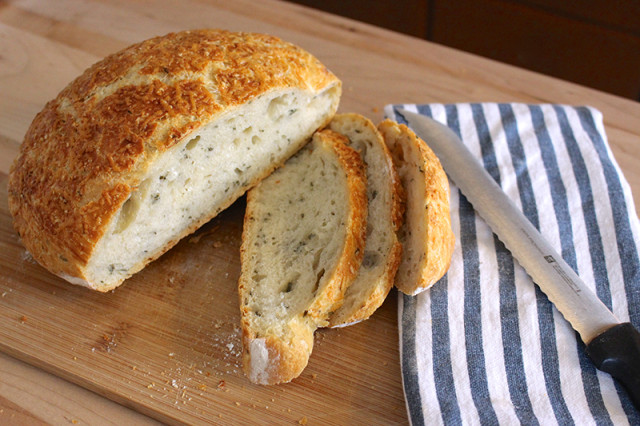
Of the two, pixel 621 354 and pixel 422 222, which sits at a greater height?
pixel 422 222

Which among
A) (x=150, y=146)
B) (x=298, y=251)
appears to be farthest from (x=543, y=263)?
Result: (x=150, y=146)

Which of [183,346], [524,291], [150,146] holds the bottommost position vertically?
[183,346]

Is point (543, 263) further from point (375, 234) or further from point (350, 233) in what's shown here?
point (350, 233)

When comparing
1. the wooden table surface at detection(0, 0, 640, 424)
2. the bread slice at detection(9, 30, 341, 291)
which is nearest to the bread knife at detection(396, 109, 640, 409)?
the wooden table surface at detection(0, 0, 640, 424)

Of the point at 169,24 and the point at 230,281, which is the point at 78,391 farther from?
the point at 169,24

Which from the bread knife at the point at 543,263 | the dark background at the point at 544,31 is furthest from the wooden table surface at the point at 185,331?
the dark background at the point at 544,31

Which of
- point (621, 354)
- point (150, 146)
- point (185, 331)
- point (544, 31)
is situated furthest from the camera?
point (544, 31)

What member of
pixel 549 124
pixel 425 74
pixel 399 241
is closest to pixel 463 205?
pixel 399 241

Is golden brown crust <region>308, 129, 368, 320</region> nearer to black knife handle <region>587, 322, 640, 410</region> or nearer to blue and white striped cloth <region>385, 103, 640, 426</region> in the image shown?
blue and white striped cloth <region>385, 103, 640, 426</region>
